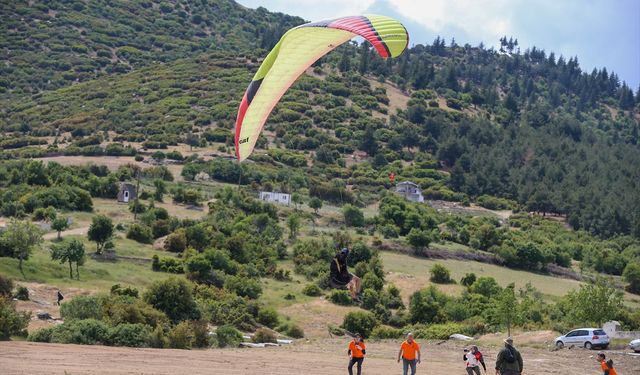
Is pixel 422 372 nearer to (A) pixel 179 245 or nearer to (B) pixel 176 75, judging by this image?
(A) pixel 179 245

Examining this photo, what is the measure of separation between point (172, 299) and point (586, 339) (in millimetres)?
17512

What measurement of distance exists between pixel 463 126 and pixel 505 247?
2780 inches

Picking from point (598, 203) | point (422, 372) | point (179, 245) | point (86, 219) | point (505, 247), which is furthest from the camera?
point (598, 203)

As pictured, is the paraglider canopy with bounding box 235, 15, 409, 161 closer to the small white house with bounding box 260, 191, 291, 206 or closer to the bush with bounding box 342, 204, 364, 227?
the bush with bounding box 342, 204, 364, 227

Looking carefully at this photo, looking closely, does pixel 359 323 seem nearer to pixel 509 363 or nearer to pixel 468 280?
pixel 468 280

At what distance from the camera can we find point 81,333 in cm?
2505

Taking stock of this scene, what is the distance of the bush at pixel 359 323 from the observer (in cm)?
4188

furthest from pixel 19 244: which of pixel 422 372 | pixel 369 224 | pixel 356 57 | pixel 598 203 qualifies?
pixel 356 57

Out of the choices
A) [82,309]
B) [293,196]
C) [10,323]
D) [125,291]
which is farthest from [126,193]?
[10,323]

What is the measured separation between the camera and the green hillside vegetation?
41531 millimetres

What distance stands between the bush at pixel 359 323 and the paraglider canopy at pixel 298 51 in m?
24.1

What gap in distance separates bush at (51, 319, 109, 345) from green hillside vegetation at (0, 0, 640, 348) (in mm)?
68

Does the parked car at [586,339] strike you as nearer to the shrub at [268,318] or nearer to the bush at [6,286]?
the shrub at [268,318]

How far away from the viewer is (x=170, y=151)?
4063 inches
